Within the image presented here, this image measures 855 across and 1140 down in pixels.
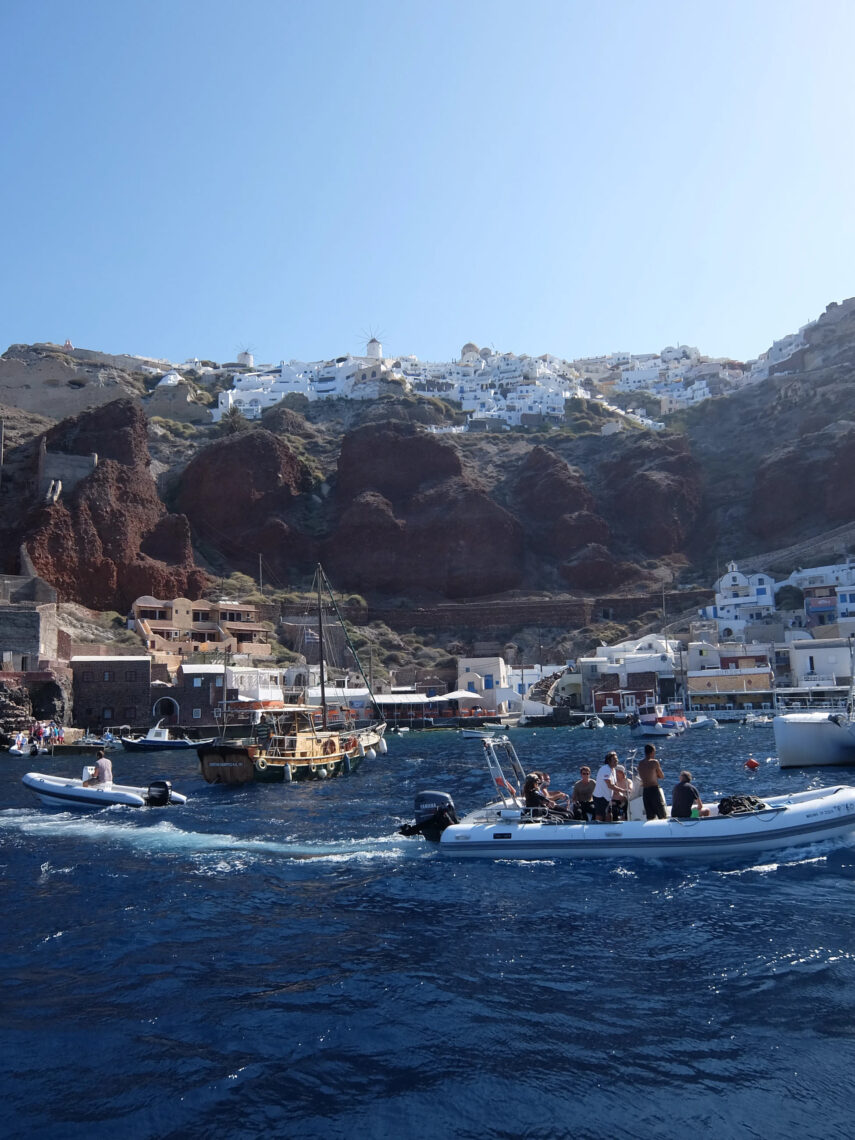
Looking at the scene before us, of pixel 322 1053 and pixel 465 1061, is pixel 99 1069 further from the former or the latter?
pixel 465 1061

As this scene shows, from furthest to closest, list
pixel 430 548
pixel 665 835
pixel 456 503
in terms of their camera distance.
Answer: pixel 456 503 → pixel 430 548 → pixel 665 835

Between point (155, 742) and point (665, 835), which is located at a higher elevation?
point (155, 742)

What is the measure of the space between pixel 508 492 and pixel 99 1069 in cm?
9654

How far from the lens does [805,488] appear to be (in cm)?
9600

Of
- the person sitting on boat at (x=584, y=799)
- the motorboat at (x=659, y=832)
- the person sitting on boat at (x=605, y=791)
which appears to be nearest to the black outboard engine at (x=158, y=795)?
the motorboat at (x=659, y=832)

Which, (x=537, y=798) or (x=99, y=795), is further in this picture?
(x=99, y=795)

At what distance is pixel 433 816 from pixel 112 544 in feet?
202

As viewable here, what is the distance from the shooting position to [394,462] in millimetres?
100812

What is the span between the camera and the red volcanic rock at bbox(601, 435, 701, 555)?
97188mm

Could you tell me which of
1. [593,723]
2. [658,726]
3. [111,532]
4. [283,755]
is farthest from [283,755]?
[111,532]

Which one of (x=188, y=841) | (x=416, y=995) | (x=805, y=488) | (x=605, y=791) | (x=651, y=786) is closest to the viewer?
(x=416, y=995)

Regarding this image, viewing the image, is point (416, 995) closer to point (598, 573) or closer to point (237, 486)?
point (598, 573)

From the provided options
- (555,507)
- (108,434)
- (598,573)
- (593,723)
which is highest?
(108,434)

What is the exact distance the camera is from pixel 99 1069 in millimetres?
8211
